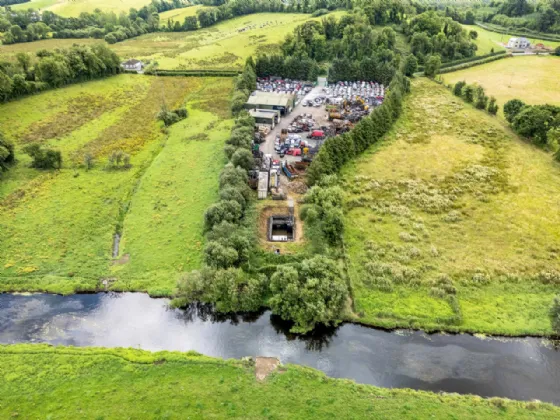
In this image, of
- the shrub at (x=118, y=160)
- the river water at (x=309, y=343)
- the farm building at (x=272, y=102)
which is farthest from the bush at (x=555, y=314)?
the shrub at (x=118, y=160)

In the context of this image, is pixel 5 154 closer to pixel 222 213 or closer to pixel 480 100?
pixel 222 213

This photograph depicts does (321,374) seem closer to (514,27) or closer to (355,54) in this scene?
(355,54)

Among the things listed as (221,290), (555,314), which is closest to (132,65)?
(221,290)

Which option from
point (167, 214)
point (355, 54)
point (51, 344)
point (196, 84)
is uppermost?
point (355, 54)

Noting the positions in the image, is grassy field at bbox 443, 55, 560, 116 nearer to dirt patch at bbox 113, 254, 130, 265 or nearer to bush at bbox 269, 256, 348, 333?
bush at bbox 269, 256, 348, 333

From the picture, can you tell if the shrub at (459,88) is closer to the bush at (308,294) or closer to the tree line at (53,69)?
the bush at (308,294)

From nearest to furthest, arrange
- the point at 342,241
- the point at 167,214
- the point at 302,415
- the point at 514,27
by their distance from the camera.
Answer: the point at 302,415, the point at 342,241, the point at 167,214, the point at 514,27

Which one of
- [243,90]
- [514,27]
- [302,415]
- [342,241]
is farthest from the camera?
[514,27]

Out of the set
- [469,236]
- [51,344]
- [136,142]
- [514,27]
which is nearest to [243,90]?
[136,142]
